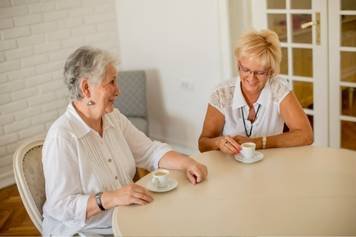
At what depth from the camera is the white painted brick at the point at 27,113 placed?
4039mm

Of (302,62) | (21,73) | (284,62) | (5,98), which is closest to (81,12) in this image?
(21,73)

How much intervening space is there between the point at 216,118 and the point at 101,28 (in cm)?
229

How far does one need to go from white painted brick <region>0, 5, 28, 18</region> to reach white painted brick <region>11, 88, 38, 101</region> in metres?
0.57

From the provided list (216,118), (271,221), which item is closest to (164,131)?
(216,118)

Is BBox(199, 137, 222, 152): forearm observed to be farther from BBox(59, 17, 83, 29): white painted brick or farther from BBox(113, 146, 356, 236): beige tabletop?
BBox(59, 17, 83, 29): white painted brick

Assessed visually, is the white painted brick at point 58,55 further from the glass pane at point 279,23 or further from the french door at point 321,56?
the glass pane at point 279,23

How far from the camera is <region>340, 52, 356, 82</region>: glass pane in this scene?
11.3ft

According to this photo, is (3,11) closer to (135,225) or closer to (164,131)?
(164,131)

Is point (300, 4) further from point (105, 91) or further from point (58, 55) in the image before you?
point (105, 91)

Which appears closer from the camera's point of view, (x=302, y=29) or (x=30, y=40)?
(x=302, y=29)

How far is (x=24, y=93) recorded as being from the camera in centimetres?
405

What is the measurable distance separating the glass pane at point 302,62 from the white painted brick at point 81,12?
1.74 m

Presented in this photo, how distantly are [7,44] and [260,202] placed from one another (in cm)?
274

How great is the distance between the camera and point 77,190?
193cm
